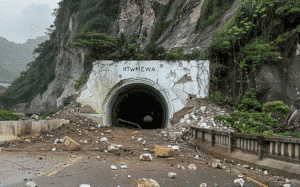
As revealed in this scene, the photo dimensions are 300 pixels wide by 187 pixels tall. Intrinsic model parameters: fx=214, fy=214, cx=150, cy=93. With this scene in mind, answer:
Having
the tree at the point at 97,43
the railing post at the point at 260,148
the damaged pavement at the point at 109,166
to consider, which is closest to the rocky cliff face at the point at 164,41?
the tree at the point at 97,43

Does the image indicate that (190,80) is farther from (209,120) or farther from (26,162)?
(26,162)

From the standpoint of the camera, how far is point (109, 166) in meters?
6.14

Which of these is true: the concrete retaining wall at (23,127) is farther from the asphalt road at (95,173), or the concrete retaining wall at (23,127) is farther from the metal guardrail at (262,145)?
the metal guardrail at (262,145)

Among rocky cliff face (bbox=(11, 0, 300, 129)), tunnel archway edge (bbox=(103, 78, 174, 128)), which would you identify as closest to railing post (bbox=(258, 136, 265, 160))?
rocky cliff face (bbox=(11, 0, 300, 129))

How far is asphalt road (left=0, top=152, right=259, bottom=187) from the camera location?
463 centimetres

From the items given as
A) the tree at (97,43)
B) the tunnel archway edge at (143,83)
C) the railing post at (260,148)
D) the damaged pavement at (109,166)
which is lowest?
the damaged pavement at (109,166)

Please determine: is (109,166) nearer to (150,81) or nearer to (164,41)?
(150,81)

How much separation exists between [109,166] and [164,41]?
16775 millimetres

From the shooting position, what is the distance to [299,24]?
11195mm

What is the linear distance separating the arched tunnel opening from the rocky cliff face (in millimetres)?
4258

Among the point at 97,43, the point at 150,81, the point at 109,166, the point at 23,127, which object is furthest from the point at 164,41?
the point at 109,166

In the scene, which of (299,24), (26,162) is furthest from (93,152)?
(299,24)

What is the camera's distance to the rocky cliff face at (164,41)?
37.7ft

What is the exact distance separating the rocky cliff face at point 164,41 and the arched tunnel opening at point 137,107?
4258mm
